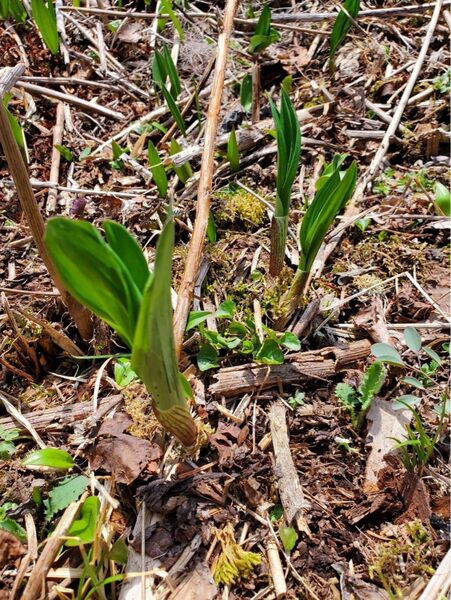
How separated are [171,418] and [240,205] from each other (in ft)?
3.01

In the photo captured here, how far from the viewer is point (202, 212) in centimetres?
145

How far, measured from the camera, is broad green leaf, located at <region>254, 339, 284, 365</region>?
1.38 meters

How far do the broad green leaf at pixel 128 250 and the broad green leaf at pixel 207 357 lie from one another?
540 mm

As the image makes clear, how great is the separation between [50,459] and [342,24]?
1.93m

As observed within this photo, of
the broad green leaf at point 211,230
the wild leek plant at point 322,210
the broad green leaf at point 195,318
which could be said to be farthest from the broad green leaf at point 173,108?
the broad green leaf at point 195,318

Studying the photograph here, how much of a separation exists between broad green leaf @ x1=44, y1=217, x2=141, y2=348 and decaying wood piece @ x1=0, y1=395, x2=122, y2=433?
49 centimetres

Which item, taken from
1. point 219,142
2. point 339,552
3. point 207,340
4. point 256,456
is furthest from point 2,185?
point 339,552

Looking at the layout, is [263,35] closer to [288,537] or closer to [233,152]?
[233,152]

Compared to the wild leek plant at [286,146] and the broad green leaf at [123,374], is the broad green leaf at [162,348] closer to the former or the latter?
the broad green leaf at [123,374]

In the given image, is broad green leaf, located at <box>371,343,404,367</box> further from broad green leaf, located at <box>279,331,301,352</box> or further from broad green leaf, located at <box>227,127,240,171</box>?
broad green leaf, located at <box>227,127,240,171</box>

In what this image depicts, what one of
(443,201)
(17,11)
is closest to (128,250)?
(443,201)

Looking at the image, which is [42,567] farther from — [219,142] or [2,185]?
[219,142]

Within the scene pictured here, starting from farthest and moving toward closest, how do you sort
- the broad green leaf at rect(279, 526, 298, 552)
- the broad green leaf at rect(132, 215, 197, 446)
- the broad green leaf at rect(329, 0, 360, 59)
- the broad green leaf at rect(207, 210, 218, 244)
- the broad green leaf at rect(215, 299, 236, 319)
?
the broad green leaf at rect(329, 0, 360, 59) < the broad green leaf at rect(207, 210, 218, 244) < the broad green leaf at rect(215, 299, 236, 319) < the broad green leaf at rect(279, 526, 298, 552) < the broad green leaf at rect(132, 215, 197, 446)

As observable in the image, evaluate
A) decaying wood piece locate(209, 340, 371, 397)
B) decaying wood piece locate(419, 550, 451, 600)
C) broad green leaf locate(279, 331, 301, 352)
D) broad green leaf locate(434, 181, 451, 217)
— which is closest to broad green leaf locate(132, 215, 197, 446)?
decaying wood piece locate(209, 340, 371, 397)
